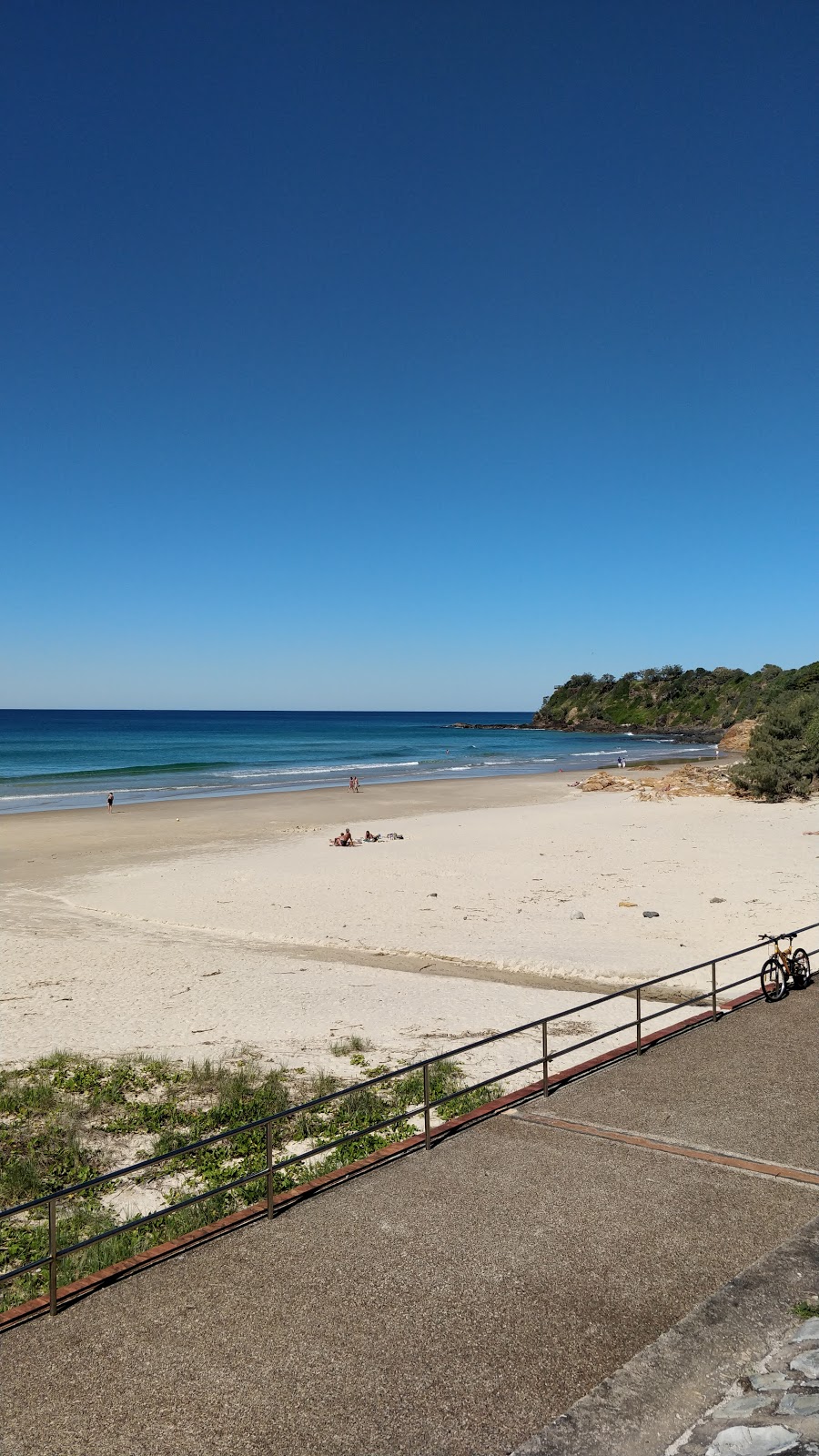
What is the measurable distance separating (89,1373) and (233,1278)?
1.03 m

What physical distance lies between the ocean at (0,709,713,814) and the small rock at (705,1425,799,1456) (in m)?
47.1

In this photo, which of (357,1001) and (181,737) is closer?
(357,1001)

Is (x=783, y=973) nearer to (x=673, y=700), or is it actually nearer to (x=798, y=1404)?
(x=798, y=1404)

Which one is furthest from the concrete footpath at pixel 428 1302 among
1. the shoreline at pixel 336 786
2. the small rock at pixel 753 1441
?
the shoreline at pixel 336 786

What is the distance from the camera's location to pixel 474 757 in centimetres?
9012

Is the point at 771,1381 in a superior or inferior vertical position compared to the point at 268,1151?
inferior

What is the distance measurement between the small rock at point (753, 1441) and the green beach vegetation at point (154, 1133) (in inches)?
133

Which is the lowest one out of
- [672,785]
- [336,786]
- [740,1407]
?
[336,786]

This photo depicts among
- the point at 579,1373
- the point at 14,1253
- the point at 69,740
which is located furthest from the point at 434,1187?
the point at 69,740

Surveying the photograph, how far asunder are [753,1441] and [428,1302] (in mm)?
2042

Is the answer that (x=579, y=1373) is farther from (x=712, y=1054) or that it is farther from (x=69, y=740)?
(x=69, y=740)

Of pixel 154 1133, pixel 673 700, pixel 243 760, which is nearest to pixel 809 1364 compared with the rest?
pixel 154 1133

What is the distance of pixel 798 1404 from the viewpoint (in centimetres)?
399

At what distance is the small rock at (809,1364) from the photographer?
427 cm
